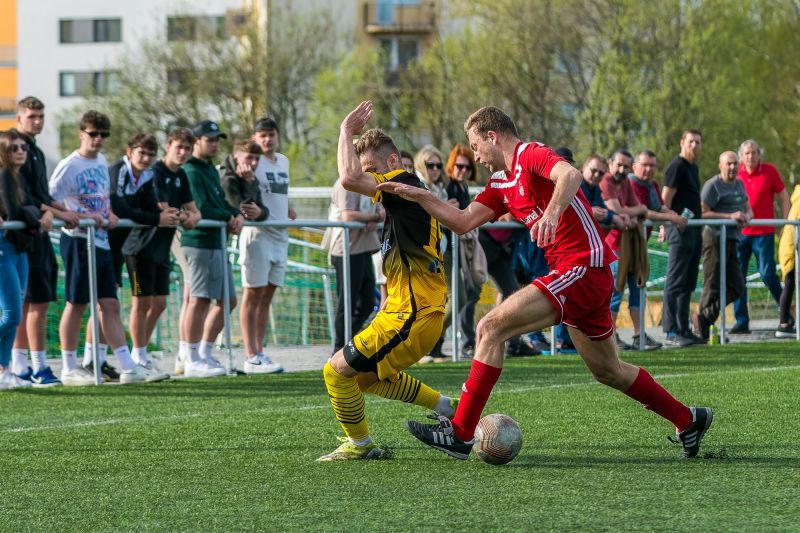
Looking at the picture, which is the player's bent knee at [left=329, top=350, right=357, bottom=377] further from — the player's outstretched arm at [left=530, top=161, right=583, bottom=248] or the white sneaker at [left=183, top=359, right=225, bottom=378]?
the white sneaker at [left=183, top=359, right=225, bottom=378]

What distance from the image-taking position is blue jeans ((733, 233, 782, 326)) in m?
15.7

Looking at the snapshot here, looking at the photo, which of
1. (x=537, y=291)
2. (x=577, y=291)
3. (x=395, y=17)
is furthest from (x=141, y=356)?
(x=395, y=17)

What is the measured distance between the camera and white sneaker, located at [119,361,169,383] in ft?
38.4

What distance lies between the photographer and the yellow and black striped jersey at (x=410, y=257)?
7332mm

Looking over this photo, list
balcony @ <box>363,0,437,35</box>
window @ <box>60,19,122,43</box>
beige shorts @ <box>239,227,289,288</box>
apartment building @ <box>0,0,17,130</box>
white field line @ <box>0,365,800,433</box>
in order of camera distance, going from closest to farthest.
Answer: white field line @ <box>0,365,800,433</box>, beige shorts @ <box>239,227,289,288</box>, balcony @ <box>363,0,437,35</box>, window @ <box>60,19,122,43</box>, apartment building @ <box>0,0,17,130</box>

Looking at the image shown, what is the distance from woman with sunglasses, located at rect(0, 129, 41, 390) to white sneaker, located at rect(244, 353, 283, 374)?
2.30 m

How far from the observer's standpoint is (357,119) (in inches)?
287

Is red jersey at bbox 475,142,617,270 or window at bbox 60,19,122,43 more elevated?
window at bbox 60,19,122,43

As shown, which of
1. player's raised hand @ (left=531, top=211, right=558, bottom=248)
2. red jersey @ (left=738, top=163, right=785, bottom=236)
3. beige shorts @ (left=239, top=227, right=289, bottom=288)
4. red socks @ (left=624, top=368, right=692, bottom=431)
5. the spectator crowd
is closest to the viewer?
player's raised hand @ (left=531, top=211, right=558, bottom=248)

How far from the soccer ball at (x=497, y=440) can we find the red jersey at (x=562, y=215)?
85 centimetres

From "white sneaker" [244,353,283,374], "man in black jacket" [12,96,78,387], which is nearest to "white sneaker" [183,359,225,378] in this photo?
"white sneaker" [244,353,283,374]

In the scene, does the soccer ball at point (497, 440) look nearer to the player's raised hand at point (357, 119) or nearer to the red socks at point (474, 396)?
the red socks at point (474, 396)

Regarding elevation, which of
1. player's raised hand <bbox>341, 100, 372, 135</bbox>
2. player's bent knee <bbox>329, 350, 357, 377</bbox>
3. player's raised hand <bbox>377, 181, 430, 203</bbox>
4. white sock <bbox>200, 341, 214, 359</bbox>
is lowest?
white sock <bbox>200, 341, 214, 359</bbox>

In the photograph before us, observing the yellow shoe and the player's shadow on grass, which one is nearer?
the yellow shoe
